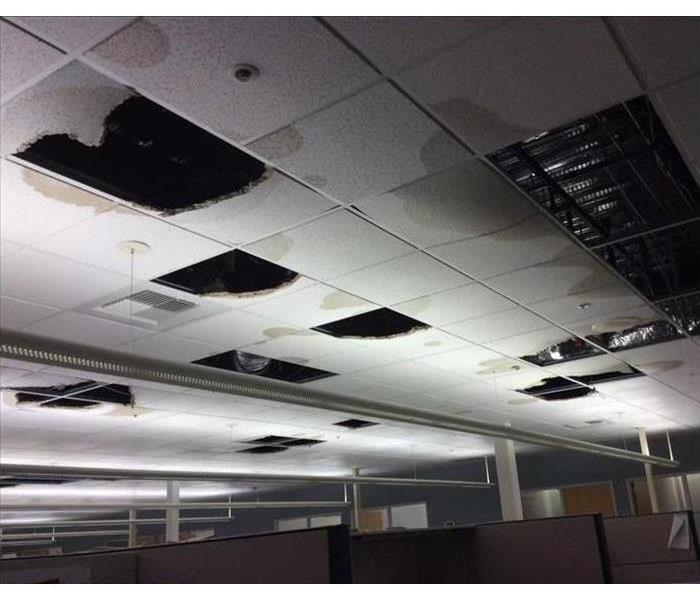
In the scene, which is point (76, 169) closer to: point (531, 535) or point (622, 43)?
point (622, 43)

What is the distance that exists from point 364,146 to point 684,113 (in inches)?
47.2

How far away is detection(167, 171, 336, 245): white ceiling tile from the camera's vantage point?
110 inches

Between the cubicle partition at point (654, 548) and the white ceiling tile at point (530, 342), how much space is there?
1545mm

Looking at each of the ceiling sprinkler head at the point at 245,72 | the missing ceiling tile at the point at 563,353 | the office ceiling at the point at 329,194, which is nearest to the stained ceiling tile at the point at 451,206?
the office ceiling at the point at 329,194

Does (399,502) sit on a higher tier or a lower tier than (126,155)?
lower

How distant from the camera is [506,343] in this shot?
5.19m

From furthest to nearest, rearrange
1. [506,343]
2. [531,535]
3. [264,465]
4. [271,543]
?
[264,465] < [506,343] < [531,535] < [271,543]

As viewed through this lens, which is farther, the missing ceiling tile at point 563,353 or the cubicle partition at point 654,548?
the missing ceiling tile at point 563,353

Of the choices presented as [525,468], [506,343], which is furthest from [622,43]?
[525,468]

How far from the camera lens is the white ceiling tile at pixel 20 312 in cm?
379

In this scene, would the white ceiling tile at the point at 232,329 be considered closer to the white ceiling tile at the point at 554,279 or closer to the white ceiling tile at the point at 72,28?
the white ceiling tile at the point at 554,279

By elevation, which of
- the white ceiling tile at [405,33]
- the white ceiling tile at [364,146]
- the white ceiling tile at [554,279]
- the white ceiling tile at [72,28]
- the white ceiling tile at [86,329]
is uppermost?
the white ceiling tile at [72,28]

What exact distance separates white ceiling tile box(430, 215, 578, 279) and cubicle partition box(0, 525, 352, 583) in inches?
68.0

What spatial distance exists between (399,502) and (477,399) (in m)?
7.56
